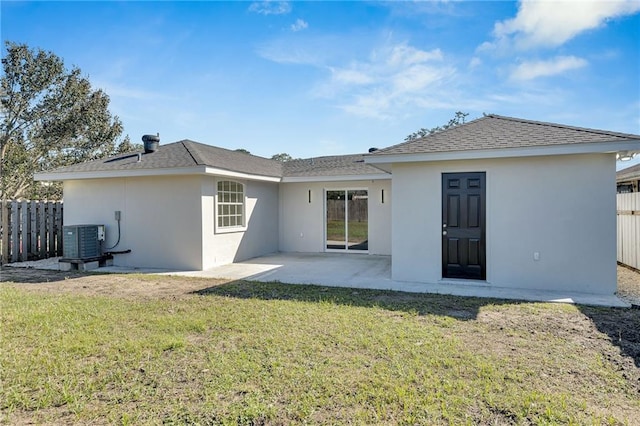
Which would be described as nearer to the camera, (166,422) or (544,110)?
(166,422)

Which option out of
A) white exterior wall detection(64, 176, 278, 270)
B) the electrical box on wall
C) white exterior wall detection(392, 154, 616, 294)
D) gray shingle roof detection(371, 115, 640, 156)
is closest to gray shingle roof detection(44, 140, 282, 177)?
white exterior wall detection(64, 176, 278, 270)

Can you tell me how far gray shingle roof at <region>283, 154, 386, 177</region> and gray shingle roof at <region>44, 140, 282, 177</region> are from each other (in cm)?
125

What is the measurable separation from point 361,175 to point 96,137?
57.1ft

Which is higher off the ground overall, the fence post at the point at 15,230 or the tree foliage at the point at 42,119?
the tree foliage at the point at 42,119

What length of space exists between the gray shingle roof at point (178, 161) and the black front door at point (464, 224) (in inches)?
230

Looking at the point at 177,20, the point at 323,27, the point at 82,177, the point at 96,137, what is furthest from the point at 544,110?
the point at 96,137

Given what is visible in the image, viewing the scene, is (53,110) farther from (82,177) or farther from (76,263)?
(76,263)

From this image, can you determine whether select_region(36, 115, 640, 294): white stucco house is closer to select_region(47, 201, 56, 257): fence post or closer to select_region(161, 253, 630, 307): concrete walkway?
select_region(161, 253, 630, 307): concrete walkway

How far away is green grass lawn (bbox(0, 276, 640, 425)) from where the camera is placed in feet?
9.76

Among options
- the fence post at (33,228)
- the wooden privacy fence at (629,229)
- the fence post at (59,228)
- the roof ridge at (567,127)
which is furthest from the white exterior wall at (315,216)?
the fence post at (33,228)

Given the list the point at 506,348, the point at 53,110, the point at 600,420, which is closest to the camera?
the point at 600,420

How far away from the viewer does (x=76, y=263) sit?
31.8ft

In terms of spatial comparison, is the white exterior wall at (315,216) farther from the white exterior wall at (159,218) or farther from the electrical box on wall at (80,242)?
the electrical box on wall at (80,242)

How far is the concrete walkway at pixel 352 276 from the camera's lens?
6.84 meters
